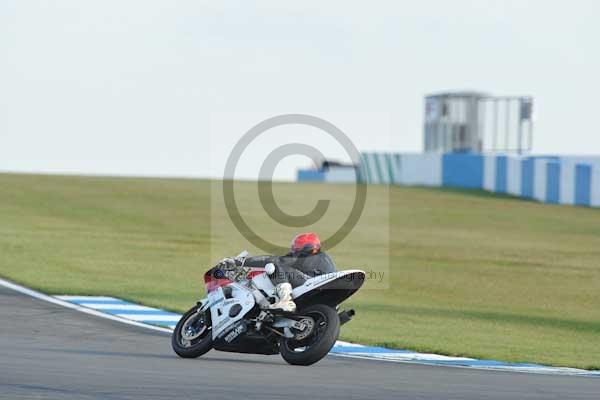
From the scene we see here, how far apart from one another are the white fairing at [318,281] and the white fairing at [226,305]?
0.52 meters

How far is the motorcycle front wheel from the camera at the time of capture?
11891 mm

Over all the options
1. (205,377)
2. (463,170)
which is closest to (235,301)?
(205,377)

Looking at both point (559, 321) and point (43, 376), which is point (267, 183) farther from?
point (43, 376)

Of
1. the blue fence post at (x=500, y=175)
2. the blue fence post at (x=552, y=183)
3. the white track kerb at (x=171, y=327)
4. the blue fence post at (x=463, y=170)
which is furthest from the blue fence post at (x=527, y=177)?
Answer: the white track kerb at (x=171, y=327)

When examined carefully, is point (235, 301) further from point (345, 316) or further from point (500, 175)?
point (500, 175)

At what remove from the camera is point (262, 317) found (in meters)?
11.6

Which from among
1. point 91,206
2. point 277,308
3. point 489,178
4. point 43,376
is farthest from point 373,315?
point 489,178

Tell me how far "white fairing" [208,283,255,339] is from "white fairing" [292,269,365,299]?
1.70ft

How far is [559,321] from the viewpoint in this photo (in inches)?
643

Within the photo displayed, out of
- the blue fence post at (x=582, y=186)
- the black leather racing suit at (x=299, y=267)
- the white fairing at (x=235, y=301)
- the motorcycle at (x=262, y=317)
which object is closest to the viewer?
the motorcycle at (x=262, y=317)

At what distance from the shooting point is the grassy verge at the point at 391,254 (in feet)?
50.4

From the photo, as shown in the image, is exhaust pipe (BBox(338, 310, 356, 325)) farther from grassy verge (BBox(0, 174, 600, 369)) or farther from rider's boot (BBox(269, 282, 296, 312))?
grassy verge (BBox(0, 174, 600, 369))

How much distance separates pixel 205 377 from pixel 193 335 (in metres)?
1.77

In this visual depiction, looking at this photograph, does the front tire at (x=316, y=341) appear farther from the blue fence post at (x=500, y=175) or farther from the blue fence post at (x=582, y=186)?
the blue fence post at (x=500, y=175)
